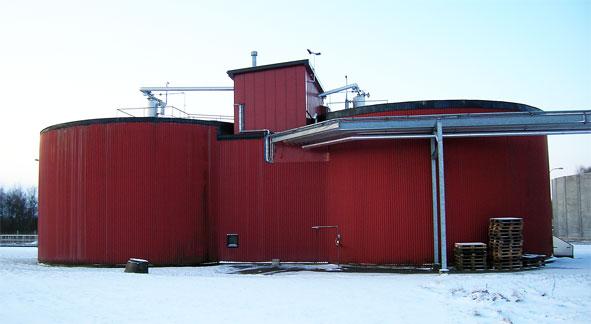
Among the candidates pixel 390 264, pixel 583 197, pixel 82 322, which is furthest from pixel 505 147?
pixel 583 197

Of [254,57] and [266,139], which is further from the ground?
[254,57]

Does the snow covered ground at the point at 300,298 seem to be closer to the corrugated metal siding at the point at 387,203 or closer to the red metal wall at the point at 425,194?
→ the corrugated metal siding at the point at 387,203

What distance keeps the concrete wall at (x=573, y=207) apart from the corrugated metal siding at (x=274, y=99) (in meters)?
37.9

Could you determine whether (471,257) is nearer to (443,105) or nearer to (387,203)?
(387,203)

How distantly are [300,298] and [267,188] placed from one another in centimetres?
1196

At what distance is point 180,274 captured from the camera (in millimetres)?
22688

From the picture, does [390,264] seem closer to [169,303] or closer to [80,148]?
[169,303]

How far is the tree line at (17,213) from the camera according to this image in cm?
9331

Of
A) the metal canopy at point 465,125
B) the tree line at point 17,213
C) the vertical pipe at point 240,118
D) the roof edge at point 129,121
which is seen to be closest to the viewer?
the metal canopy at point 465,125

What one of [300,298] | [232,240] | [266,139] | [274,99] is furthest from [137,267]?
[274,99]

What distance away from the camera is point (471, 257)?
879 inches

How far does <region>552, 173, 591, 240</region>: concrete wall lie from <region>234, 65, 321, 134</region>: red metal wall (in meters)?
37.8

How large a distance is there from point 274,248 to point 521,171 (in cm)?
1110

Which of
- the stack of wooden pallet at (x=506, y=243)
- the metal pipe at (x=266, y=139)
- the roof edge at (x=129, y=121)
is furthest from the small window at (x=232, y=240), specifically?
the stack of wooden pallet at (x=506, y=243)
